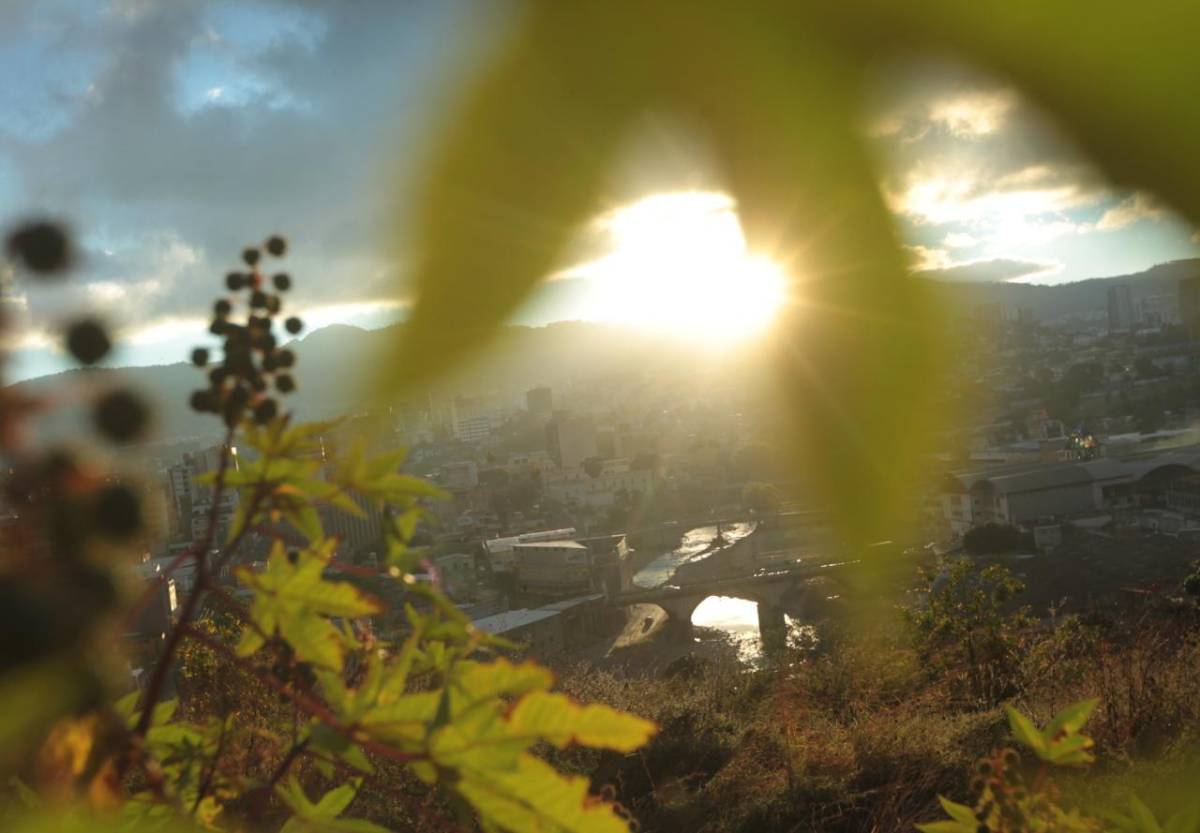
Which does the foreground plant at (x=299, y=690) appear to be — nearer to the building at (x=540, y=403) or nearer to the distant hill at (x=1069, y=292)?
the building at (x=540, y=403)

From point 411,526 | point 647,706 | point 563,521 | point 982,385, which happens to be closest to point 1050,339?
point 982,385

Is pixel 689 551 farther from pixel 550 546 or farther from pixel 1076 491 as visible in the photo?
pixel 1076 491

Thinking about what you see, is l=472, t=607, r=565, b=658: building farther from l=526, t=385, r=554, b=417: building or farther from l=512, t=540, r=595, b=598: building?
l=526, t=385, r=554, b=417: building

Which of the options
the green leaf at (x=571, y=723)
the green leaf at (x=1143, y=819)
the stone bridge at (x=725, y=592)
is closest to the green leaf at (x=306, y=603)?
the green leaf at (x=571, y=723)

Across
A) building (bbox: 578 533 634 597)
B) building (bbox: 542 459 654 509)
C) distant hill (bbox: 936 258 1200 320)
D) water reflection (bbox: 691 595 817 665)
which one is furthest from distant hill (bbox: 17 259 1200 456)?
water reflection (bbox: 691 595 817 665)

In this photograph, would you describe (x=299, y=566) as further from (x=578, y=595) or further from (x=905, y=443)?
(x=905, y=443)

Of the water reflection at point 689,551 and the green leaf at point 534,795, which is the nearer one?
the green leaf at point 534,795
